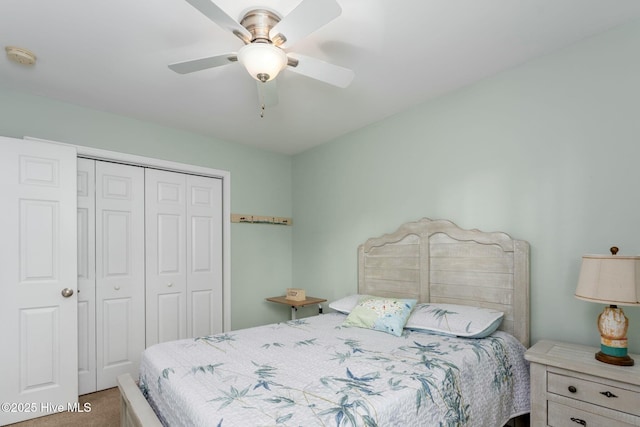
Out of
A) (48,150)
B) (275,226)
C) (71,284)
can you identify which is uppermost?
(48,150)

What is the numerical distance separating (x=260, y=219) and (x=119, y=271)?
156 centimetres

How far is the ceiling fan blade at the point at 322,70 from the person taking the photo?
183 centimetres

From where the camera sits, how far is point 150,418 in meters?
1.55

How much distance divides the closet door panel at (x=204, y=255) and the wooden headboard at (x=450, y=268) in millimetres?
1616

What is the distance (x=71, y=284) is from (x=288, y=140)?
2450 mm

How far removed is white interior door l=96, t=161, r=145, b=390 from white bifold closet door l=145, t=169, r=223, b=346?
0.29ft

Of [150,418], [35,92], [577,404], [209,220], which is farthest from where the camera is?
[209,220]

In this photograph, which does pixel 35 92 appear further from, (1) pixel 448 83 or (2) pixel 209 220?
(1) pixel 448 83

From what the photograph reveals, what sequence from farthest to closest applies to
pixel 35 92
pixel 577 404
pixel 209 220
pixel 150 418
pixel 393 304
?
pixel 209 220
pixel 35 92
pixel 393 304
pixel 577 404
pixel 150 418

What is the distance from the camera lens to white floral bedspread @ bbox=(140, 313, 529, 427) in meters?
1.32

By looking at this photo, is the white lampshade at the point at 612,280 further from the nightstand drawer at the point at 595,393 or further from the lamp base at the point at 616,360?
the nightstand drawer at the point at 595,393

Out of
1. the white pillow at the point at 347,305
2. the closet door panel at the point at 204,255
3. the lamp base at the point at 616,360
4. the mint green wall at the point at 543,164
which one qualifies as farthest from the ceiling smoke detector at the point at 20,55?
the lamp base at the point at 616,360

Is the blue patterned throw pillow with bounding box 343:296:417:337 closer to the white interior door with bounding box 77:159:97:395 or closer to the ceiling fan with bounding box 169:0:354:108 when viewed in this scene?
the ceiling fan with bounding box 169:0:354:108

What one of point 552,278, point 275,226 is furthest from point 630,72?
point 275,226
